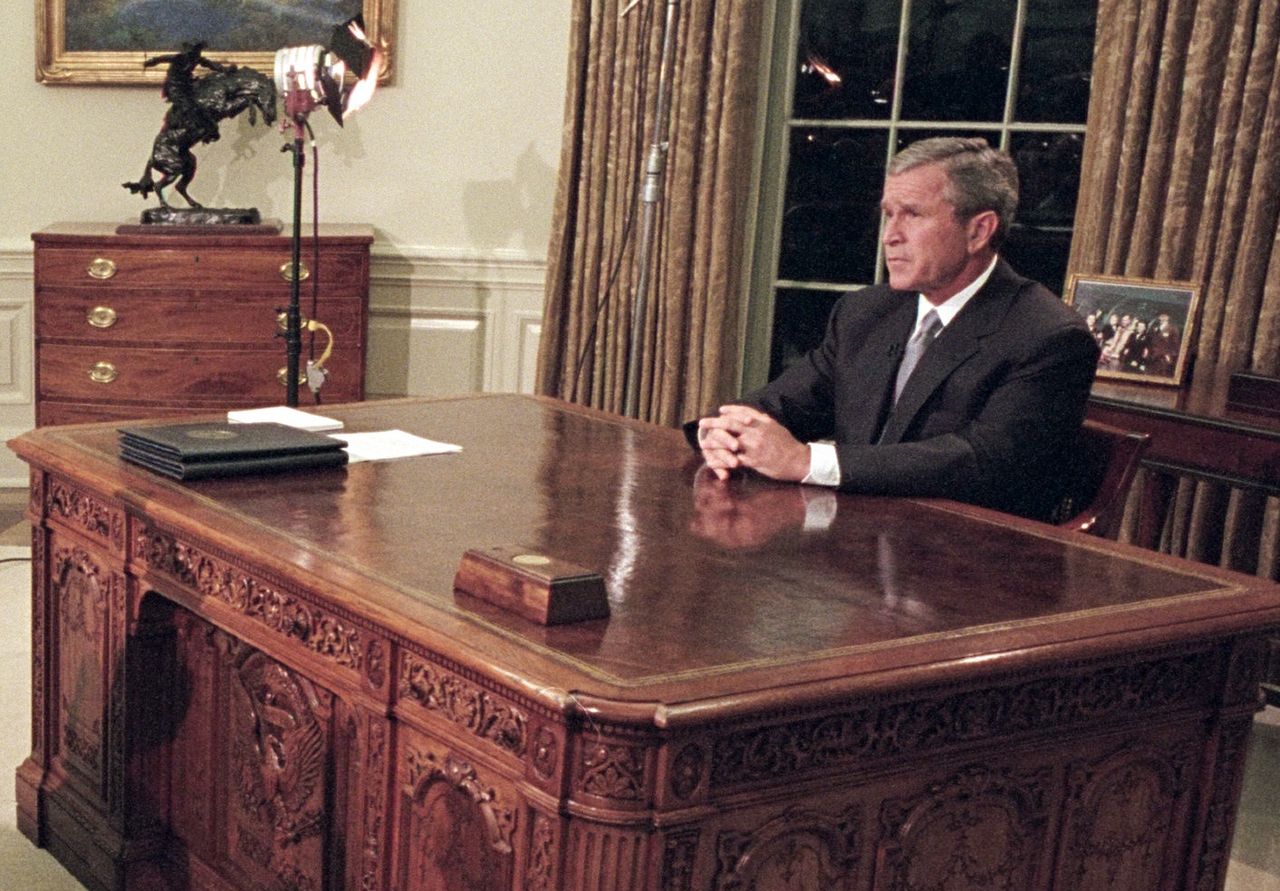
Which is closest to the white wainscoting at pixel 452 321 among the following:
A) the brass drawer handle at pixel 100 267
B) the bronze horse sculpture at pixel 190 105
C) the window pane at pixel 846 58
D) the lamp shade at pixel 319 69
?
the bronze horse sculpture at pixel 190 105

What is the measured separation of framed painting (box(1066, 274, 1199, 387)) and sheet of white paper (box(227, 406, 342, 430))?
2.14 meters

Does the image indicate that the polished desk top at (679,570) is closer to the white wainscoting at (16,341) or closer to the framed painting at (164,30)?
the framed painting at (164,30)

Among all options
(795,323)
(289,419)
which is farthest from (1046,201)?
(289,419)

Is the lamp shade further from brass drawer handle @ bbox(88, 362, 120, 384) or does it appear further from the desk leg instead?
the desk leg

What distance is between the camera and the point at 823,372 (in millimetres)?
3863

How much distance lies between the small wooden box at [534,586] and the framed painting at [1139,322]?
265 cm

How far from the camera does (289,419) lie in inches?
142

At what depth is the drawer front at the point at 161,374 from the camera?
6070 mm

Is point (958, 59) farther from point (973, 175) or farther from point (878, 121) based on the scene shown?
point (973, 175)

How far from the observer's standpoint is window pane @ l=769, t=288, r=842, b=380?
635 cm

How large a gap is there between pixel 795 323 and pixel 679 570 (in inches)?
159

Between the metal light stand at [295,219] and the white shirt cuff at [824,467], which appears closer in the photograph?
the white shirt cuff at [824,467]

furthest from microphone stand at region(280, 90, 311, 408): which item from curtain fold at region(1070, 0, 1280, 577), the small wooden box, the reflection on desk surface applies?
the small wooden box

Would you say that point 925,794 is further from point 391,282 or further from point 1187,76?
point 391,282
